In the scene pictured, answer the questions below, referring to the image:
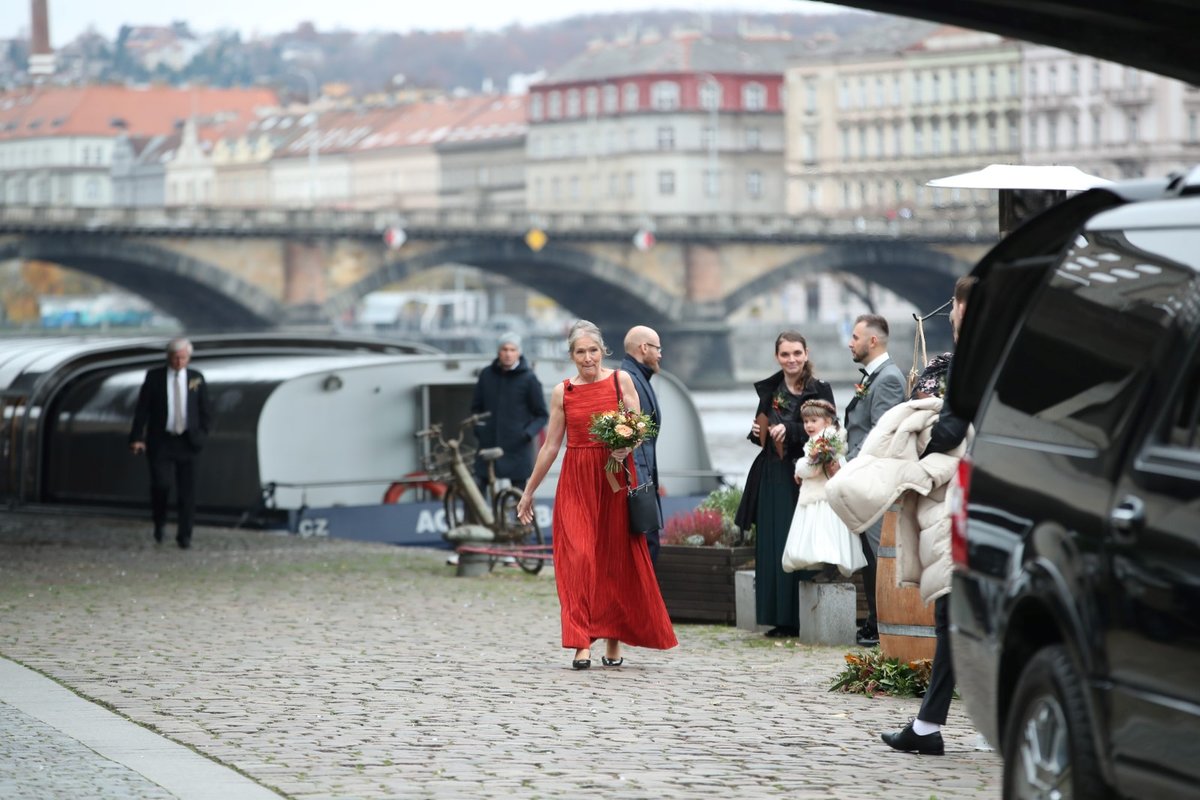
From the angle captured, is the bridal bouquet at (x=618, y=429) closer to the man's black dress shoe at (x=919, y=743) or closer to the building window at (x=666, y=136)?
the man's black dress shoe at (x=919, y=743)

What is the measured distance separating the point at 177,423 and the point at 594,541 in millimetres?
8511

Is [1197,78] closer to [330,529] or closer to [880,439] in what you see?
[330,529]

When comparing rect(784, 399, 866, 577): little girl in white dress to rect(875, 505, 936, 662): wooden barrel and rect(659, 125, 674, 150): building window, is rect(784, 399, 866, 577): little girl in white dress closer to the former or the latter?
rect(875, 505, 936, 662): wooden barrel

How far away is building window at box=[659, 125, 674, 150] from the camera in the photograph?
141 meters

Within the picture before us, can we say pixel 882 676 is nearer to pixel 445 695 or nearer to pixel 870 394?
pixel 445 695

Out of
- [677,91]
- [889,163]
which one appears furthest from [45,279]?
[889,163]

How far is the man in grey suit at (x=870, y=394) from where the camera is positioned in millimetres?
Result: 10195

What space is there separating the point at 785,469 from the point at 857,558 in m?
0.64

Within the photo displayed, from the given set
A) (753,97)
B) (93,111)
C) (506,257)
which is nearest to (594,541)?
(506,257)

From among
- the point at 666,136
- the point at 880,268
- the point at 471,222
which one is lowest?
the point at 880,268

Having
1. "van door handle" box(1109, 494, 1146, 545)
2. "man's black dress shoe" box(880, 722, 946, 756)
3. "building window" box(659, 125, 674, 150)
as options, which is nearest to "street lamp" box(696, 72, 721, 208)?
"building window" box(659, 125, 674, 150)

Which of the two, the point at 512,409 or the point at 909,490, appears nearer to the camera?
the point at 909,490

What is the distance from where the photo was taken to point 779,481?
1134 cm

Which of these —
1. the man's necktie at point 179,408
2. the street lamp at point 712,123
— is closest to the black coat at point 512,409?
the man's necktie at point 179,408
